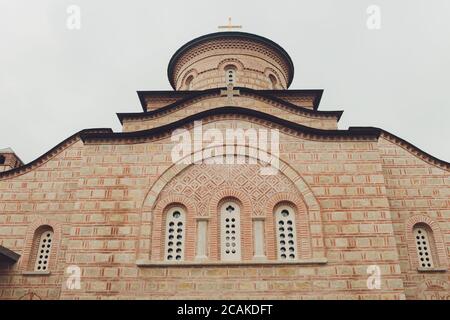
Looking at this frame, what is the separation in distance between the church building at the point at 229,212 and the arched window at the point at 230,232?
3cm

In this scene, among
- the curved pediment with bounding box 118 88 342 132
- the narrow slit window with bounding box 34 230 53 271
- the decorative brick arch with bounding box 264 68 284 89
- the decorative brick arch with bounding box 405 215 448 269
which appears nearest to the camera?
the decorative brick arch with bounding box 405 215 448 269

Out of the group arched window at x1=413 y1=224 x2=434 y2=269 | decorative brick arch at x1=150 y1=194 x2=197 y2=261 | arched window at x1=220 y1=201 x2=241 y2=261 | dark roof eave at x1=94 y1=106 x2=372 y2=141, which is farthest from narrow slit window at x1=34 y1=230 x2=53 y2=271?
arched window at x1=413 y1=224 x2=434 y2=269

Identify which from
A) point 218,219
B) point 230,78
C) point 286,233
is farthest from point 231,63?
point 286,233

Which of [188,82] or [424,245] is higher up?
[188,82]

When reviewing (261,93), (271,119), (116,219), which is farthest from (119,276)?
(261,93)

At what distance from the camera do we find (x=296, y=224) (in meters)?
9.50

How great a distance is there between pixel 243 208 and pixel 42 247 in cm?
542

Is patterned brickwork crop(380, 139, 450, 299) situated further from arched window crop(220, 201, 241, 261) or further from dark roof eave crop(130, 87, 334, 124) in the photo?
arched window crop(220, 201, 241, 261)

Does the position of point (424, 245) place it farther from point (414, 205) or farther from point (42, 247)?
point (42, 247)

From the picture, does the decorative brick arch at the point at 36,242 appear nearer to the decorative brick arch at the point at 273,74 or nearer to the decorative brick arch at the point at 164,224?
the decorative brick arch at the point at 164,224

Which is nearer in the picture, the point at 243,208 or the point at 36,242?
the point at 243,208

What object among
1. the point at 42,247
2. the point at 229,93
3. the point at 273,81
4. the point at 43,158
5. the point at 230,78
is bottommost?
the point at 42,247

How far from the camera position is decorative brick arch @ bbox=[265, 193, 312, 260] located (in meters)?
9.15

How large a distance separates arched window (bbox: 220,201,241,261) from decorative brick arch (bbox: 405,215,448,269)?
4.34 m
